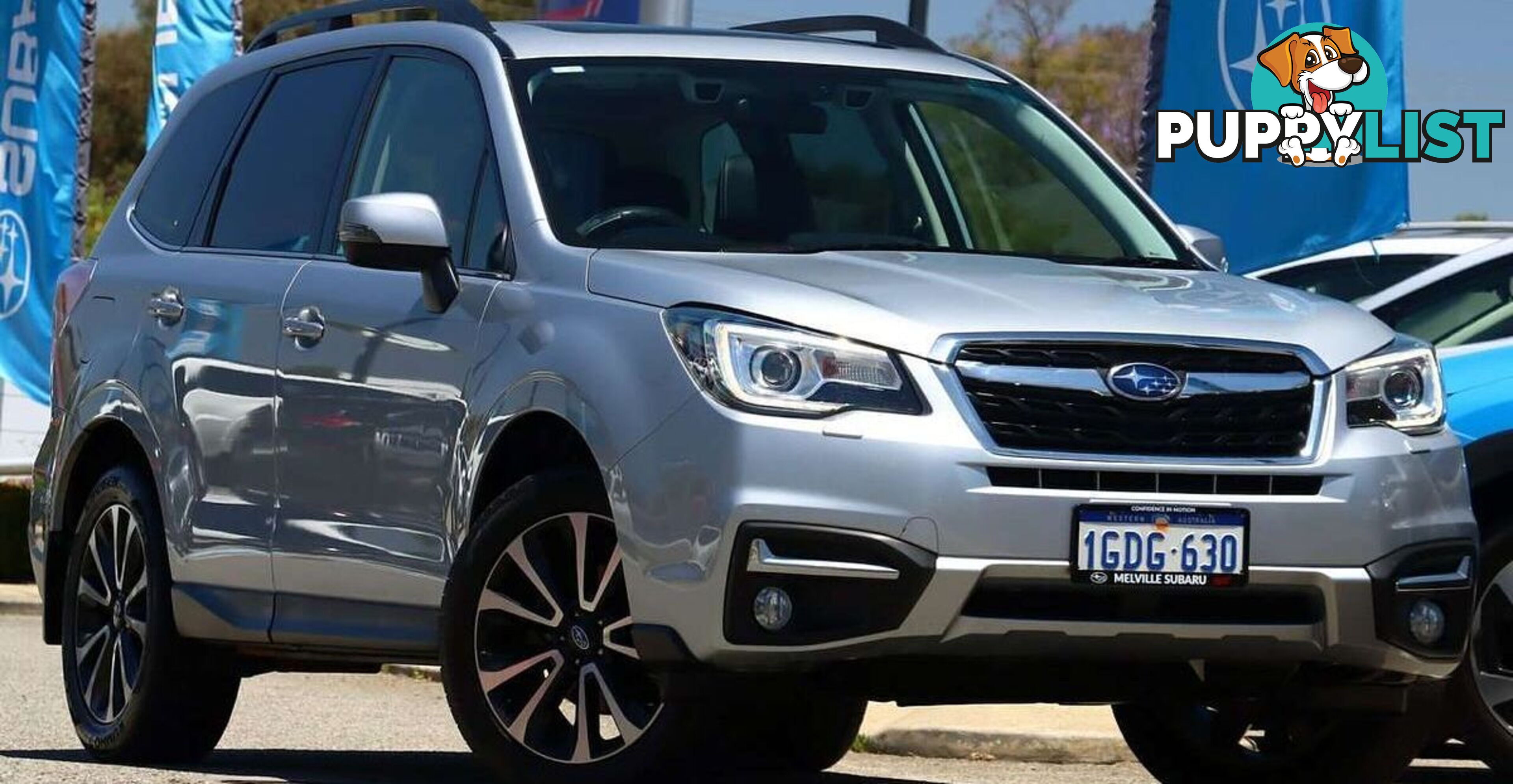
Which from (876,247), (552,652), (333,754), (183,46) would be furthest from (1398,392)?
(183,46)

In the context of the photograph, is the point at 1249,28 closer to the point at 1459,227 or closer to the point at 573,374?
the point at 1459,227

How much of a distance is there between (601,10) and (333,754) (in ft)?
19.1

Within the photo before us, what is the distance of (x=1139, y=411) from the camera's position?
234 inches

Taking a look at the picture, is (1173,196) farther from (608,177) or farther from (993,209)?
(608,177)

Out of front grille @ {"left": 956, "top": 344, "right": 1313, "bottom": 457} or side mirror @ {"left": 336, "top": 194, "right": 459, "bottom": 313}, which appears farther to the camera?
side mirror @ {"left": 336, "top": 194, "right": 459, "bottom": 313}

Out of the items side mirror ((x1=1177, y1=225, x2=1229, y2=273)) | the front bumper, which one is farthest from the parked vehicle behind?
the front bumper

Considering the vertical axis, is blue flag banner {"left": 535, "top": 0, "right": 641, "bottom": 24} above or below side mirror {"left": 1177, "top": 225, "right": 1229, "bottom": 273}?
above

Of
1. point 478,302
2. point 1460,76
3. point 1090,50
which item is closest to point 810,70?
point 478,302

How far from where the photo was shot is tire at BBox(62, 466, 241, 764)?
8.12m

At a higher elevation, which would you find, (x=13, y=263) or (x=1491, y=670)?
(x=13, y=263)

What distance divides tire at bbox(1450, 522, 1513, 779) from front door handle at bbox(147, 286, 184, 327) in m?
3.63

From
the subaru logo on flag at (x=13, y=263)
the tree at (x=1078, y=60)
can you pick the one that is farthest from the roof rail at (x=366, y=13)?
the tree at (x=1078, y=60)

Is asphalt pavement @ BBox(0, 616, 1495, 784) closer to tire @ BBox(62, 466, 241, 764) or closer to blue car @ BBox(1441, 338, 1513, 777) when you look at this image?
tire @ BBox(62, 466, 241, 764)

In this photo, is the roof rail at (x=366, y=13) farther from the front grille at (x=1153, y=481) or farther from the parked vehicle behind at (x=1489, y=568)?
the parked vehicle behind at (x=1489, y=568)
